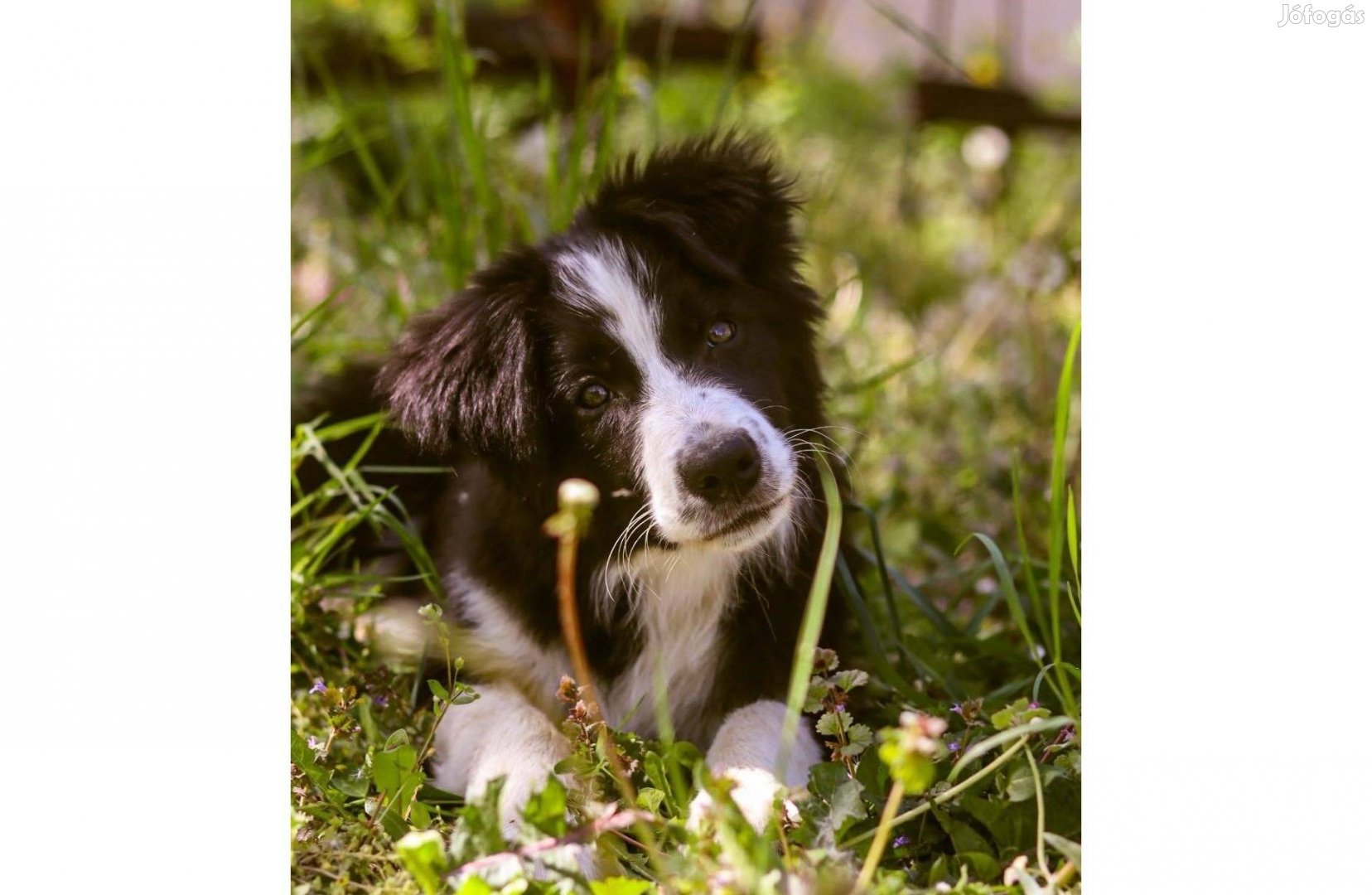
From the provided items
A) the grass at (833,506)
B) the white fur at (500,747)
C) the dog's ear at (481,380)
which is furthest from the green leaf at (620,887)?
the dog's ear at (481,380)

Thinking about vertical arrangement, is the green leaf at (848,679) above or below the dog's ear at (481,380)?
below

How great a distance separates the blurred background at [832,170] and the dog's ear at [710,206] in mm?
311

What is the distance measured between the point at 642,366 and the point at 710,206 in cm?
37

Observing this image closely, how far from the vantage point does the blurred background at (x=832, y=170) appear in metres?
3.51

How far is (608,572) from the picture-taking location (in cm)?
246

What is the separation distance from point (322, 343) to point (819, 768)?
7.03 ft

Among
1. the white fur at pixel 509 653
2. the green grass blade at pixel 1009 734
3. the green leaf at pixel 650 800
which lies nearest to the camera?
the green grass blade at pixel 1009 734

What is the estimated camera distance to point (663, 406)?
2.25 metres

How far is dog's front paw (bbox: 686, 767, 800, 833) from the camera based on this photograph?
1924 millimetres

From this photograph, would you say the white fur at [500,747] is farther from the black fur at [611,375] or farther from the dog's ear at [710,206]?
the dog's ear at [710,206]
